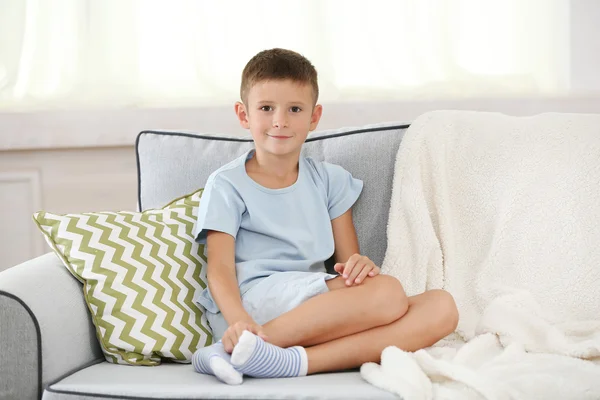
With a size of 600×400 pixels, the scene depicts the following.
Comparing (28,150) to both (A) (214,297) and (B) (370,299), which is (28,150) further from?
(B) (370,299)

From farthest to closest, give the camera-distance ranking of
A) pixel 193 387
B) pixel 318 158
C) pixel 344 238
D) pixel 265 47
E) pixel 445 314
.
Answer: pixel 265 47 < pixel 318 158 < pixel 344 238 < pixel 445 314 < pixel 193 387

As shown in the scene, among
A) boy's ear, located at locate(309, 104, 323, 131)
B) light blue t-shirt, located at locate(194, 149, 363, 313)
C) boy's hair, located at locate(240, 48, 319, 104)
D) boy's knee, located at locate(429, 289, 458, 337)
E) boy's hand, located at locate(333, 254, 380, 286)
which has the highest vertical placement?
boy's hair, located at locate(240, 48, 319, 104)

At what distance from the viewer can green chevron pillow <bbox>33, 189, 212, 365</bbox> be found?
1.47 metres

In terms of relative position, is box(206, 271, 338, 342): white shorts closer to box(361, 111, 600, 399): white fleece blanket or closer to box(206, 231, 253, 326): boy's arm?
box(206, 231, 253, 326): boy's arm

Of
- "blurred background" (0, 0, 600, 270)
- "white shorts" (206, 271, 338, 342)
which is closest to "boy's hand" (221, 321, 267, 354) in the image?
"white shorts" (206, 271, 338, 342)

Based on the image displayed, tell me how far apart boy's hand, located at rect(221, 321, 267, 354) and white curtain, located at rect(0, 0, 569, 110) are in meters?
1.20

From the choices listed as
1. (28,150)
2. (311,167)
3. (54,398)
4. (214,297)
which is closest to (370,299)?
(214,297)

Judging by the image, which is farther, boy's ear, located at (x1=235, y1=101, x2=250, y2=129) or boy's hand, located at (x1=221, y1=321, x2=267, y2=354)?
boy's ear, located at (x1=235, y1=101, x2=250, y2=129)

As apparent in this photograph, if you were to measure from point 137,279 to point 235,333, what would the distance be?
0.28m

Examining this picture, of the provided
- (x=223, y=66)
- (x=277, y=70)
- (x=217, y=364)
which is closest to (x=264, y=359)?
(x=217, y=364)

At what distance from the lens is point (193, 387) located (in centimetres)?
123

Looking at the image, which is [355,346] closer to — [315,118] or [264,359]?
[264,359]

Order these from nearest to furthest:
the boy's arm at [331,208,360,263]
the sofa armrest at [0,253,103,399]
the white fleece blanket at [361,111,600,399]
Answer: the sofa armrest at [0,253,103,399] < the white fleece blanket at [361,111,600,399] < the boy's arm at [331,208,360,263]

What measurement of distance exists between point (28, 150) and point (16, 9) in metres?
0.44
